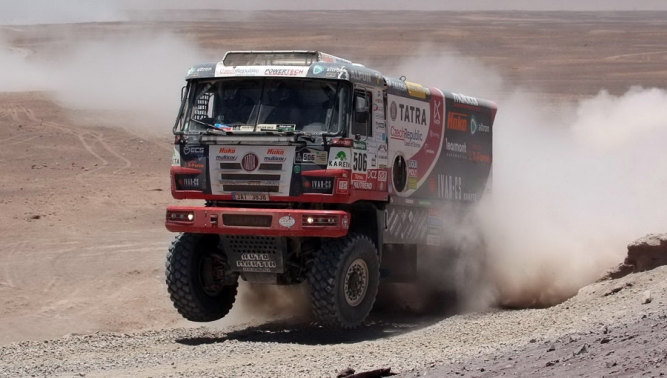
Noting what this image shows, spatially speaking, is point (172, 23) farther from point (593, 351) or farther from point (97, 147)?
point (593, 351)

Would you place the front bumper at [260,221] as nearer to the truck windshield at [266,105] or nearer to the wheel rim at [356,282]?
the wheel rim at [356,282]

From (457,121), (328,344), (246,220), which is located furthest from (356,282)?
(457,121)

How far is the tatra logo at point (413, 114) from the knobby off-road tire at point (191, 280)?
2.89 meters

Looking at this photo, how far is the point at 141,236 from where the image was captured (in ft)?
74.7

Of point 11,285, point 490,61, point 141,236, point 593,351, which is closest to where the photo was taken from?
point 593,351

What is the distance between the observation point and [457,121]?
16.5 m

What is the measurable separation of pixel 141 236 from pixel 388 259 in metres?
8.84

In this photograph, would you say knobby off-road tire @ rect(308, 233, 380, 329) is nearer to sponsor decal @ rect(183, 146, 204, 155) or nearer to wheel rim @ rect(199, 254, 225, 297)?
wheel rim @ rect(199, 254, 225, 297)

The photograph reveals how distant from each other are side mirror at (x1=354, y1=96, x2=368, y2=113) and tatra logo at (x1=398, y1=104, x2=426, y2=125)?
3.78 ft

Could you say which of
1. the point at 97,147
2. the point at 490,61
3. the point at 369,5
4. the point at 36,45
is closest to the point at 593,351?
the point at 97,147

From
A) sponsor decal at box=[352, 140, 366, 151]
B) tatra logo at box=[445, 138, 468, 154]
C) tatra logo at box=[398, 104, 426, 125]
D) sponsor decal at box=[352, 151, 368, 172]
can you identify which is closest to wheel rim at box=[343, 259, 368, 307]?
sponsor decal at box=[352, 151, 368, 172]

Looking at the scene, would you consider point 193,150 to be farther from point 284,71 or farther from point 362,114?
point 362,114

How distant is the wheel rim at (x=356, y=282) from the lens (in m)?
13.7

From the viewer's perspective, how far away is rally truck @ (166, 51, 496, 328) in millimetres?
13312
